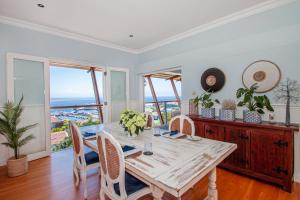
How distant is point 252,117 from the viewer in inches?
94.3


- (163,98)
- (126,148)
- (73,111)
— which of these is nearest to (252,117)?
(126,148)

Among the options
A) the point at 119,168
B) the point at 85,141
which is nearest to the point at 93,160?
the point at 85,141

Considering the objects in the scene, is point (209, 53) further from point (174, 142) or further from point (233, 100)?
point (174, 142)

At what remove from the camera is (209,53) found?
3295 mm

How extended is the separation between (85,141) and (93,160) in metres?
0.30

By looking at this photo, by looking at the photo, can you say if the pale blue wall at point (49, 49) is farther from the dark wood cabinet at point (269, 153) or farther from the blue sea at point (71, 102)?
the dark wood cabinet at point (269, 153)

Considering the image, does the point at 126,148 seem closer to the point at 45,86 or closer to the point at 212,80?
the point at 212,80

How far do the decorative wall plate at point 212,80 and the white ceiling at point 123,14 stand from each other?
1028 mm

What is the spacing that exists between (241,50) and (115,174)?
9.63ft

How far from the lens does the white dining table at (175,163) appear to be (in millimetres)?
1075

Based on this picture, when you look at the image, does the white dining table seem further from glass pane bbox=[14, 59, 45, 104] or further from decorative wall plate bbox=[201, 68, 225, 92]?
glass pane bbox=[14, 59, 45, 104]

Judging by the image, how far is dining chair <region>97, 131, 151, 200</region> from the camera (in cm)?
130

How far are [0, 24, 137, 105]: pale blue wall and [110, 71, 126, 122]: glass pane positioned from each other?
34 centimetres

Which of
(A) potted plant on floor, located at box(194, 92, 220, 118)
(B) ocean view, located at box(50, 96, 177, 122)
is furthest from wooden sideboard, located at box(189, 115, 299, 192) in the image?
(B) ocean view, located at box(50, 96, 177, 122)
